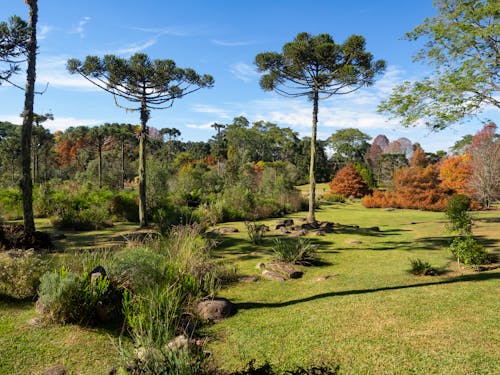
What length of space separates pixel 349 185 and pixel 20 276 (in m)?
32.2

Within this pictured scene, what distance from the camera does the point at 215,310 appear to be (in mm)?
4746

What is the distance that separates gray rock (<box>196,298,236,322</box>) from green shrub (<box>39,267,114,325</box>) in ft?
4.48

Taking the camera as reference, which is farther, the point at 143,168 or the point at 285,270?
the point at 143,168

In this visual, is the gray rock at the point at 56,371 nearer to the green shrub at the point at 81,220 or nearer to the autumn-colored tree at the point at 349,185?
the green shrub at the point at 81,220

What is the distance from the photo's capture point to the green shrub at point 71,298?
13.6 ft

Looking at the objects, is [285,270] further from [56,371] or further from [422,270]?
[56,371]

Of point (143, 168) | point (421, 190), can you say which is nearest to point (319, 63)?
point (143, 168)

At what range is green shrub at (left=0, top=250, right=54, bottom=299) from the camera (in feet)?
16.3

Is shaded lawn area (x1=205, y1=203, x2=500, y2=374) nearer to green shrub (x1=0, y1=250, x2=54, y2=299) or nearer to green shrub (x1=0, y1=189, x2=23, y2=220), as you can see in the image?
green shrub (x1=0, y1=250, x2=54, y2=299)

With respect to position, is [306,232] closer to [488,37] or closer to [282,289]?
[282,289]

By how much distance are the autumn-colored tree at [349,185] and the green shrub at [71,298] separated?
32036 mm

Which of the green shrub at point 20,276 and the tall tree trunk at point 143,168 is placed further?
the tall tree trunk at point 143,168

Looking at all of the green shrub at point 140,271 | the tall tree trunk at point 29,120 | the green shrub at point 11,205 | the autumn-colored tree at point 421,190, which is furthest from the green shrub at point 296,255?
the autumn-colored tree at point 421,190

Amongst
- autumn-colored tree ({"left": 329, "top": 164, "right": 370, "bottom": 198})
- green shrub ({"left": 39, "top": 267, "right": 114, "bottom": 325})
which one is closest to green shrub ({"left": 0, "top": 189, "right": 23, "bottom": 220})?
green shrub ({"left": 39, "top": 267, "right": 114, "bottom": 325})
